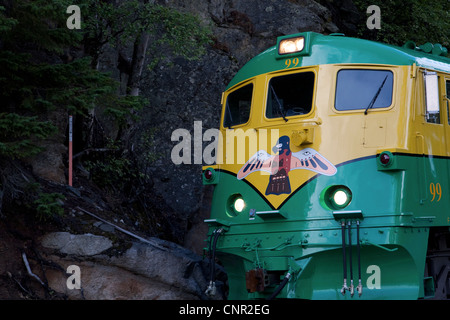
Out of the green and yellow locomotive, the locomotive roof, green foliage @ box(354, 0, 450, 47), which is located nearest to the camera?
the green and yellow locomotive

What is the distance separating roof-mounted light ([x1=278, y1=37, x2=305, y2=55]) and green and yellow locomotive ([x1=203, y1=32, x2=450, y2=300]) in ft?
0.05

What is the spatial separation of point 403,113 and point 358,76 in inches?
29.8

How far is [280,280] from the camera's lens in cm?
830

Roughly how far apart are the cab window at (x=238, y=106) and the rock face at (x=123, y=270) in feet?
6.60

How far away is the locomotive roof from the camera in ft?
27.1

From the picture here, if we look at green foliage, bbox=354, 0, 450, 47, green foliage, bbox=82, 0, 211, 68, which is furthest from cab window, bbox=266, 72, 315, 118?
green foliage, bbox=354, 0, 450, 47

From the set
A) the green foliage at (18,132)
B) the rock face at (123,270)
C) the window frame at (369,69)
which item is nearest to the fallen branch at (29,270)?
the rock face at (123,270)

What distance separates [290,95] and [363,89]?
1002 millimetres

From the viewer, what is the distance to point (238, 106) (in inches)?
379

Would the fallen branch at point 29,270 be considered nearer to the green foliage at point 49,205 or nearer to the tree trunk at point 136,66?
the green foliage at point 49,205

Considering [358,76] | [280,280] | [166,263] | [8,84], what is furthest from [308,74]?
[8,84]

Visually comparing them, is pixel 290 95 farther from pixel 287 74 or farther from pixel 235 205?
pixel 235 205
